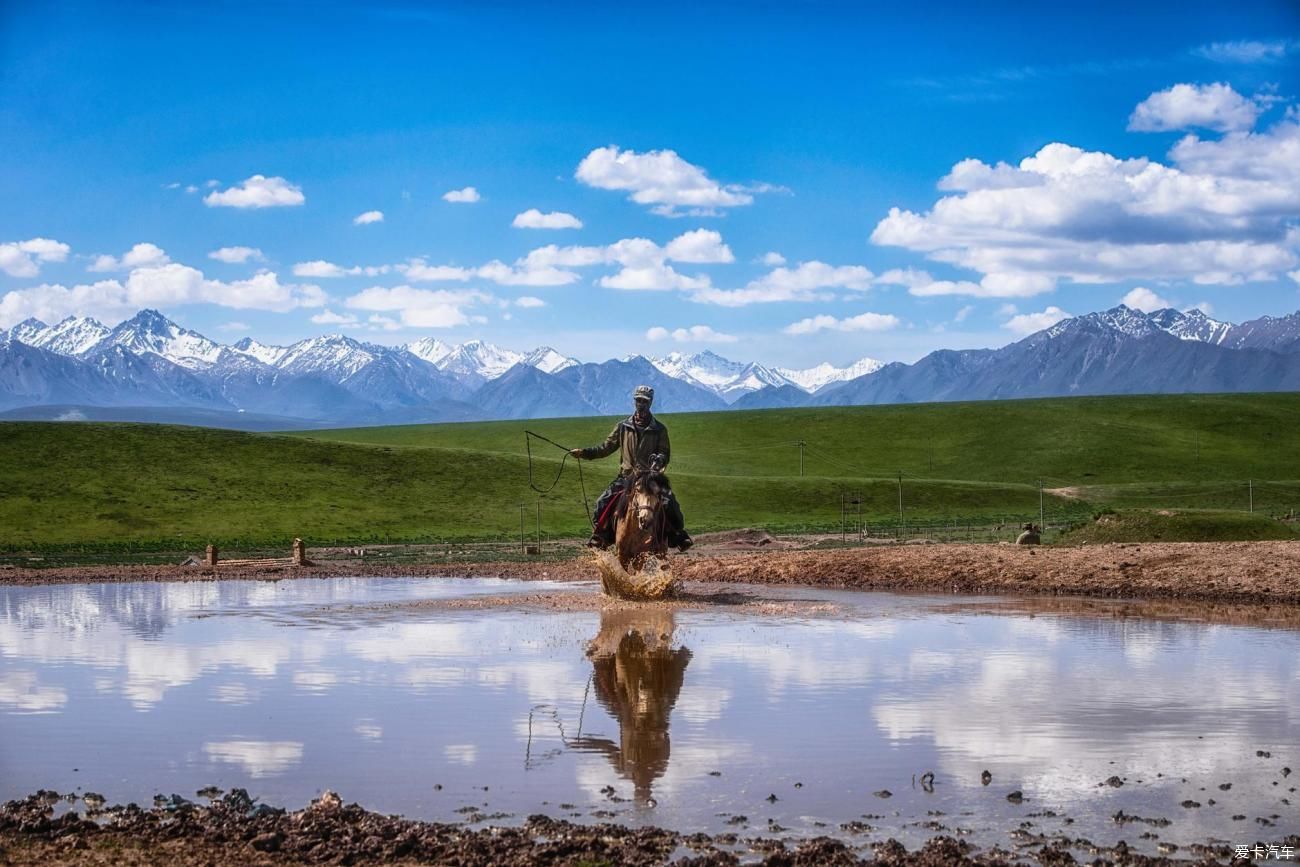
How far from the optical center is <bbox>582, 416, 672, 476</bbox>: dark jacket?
102 feet

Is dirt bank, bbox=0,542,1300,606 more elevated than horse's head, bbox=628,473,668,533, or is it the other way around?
horse's head, bbox=628,473,668,533

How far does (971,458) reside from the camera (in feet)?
450

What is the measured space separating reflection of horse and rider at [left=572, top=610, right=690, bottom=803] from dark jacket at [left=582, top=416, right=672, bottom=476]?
3.82 m

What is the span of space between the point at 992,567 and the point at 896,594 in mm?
3421

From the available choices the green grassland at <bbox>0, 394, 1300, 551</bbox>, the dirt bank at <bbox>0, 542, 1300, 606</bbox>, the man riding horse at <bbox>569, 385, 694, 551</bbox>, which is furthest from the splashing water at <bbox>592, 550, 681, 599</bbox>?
the green grassland at <bbox>0, 394, 1300, 551</bbox>

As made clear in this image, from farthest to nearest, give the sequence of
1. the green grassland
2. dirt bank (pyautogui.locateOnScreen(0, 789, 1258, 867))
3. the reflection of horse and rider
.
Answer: the green grassland → the reflection of horse and rider → dirt bank (pyautogui.locateOnScreen(0, 789, 1258, 867))

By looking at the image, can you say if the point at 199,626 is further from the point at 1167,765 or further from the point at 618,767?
the point at 1167,765

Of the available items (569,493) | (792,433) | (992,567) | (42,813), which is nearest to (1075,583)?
(992,567)

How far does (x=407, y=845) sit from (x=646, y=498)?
19.4m

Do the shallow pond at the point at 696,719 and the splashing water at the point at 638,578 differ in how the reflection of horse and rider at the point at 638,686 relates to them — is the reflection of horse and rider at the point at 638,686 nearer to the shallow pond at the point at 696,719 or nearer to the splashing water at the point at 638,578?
the shallow pond at the point at 696,719

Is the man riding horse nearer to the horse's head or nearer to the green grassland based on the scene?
the horse's head

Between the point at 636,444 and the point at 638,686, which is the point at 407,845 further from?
the point at 636,444

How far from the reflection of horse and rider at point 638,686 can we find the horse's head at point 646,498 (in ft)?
7.21

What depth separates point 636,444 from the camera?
31.0m
